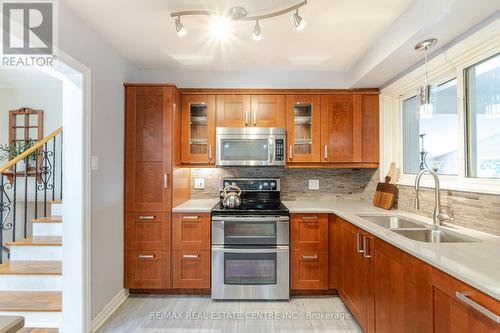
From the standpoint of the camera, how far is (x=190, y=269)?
8.18 feet

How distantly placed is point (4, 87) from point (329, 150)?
16.8ft

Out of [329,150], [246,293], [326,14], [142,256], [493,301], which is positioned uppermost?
[326,14]

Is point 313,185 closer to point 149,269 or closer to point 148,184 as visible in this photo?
point 148,184

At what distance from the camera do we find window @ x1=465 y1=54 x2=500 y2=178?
5.29 feet

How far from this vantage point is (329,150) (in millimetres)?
2816

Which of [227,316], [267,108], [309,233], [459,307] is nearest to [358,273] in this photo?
[309,233]

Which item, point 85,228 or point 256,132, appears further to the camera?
point 256,132

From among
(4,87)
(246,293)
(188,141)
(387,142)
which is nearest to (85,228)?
(188,141)

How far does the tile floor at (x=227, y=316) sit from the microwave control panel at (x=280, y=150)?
4.79ft

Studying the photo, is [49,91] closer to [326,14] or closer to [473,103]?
[326,14]

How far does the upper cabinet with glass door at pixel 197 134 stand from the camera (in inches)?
110

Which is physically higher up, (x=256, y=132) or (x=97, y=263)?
(x=256, y=132)

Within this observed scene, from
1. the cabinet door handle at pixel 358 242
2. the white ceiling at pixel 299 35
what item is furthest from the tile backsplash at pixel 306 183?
the cabinet door handle at pixel 358 242

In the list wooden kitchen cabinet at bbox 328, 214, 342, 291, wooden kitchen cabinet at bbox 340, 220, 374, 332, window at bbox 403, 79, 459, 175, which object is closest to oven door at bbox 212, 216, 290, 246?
wooden kitchen cabinet at bbox 328, 214, 342, 291
